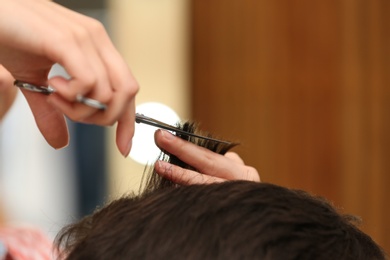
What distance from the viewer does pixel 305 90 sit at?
102 inches

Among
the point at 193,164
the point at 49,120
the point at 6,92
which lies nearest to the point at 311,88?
the point at 6,92

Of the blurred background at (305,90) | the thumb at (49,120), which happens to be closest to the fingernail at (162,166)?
the thumb at (49,120)

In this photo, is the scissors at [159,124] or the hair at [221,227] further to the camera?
the scissors at [159,124]

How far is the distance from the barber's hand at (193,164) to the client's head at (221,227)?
73 mm

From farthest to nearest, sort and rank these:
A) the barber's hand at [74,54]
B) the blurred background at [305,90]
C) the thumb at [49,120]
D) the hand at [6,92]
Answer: the blurred background at [305,90], the hand at [6,92], the thumb at [49,120], the barber's hand at [74,54]

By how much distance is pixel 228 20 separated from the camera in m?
2.60

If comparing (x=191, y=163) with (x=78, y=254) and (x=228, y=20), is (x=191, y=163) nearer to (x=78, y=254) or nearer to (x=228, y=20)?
(x=78, y=254)

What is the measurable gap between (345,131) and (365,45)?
1.00 feet

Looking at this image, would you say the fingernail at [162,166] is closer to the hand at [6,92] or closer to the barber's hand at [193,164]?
the barber's hand at [193,164]

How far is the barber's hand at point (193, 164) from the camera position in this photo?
779 millimetres

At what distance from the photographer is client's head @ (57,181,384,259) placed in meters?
0.60

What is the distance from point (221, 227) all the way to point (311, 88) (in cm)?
203

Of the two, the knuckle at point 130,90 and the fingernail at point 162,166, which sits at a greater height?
the knuckle at point 130,90

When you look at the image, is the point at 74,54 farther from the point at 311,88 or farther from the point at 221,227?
the point at 311,88
